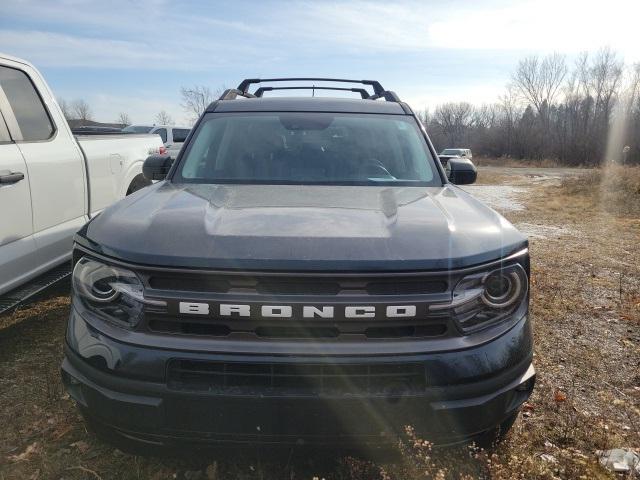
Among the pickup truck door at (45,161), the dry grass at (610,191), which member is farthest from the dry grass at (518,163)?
the pickup truck door at (45,161)

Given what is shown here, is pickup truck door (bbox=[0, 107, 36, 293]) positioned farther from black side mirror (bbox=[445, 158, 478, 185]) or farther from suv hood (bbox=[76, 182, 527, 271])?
black side mirror (bbox=[445, 158, 478, 185])

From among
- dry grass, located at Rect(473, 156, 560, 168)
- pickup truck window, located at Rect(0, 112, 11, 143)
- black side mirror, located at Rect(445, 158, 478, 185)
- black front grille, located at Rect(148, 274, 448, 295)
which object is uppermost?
pickup truck window, located at Rect(0, 112, 11, 143)

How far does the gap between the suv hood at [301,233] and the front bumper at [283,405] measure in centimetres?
33

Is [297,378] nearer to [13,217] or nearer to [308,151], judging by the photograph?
[308,151]

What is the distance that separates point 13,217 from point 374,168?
7.60 ft

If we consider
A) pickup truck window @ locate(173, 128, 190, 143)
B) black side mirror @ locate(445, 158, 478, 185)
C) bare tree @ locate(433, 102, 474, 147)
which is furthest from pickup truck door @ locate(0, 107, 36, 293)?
bare tree @ locate(433, 102, 474, 147)

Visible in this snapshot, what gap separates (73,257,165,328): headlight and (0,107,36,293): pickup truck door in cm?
152

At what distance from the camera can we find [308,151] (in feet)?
10.8

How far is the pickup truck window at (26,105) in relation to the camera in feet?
11.9

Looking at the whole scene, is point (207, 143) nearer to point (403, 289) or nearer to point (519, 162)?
point (403, 289)

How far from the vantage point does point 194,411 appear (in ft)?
5.90

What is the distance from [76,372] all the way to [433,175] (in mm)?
Answer: 2220

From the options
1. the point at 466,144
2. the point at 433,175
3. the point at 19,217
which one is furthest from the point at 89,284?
the point at 466,144

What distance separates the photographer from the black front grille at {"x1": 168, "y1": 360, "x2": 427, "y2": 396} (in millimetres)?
1793
